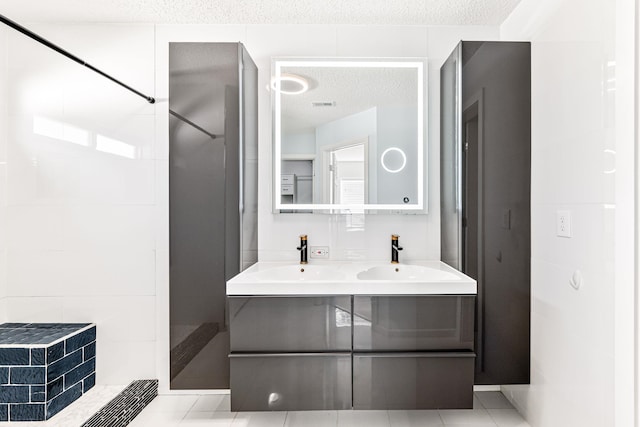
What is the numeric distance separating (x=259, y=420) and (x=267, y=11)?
231cm

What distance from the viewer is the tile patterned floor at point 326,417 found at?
71.9 inches

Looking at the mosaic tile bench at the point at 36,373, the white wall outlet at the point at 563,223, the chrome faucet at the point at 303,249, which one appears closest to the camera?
the white wall outlet at the point at 563,223

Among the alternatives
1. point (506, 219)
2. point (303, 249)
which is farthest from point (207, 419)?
point (506, 219)

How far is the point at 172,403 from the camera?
6.70 ft

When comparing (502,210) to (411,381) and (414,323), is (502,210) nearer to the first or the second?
(414,323)

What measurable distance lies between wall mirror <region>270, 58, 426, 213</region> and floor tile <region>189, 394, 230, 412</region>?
1.19 metres

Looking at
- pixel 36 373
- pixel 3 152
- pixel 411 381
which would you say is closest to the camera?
pixel 411 381

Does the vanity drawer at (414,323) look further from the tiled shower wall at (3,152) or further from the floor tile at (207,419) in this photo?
the tiled shower wall at (3,152)

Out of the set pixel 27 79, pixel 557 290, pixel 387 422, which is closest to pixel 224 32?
pixel 27 79

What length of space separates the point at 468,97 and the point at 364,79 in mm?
628

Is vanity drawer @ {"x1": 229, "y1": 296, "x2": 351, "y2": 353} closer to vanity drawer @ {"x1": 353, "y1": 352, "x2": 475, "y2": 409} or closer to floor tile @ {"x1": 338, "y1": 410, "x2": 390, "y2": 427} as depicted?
vanity drawer @ {"x1": 353, "y1": 352, "x2": 475, "y2": 409}

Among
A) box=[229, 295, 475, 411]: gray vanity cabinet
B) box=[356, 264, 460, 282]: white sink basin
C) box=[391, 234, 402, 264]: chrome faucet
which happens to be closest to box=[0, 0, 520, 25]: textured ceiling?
box=[391, 234, 402, 264]: chrome faucet

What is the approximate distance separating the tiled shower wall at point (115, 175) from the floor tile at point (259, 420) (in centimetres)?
60

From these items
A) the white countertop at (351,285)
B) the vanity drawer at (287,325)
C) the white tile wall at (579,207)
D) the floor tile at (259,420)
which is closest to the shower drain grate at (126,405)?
the floor tile at (259,420)
